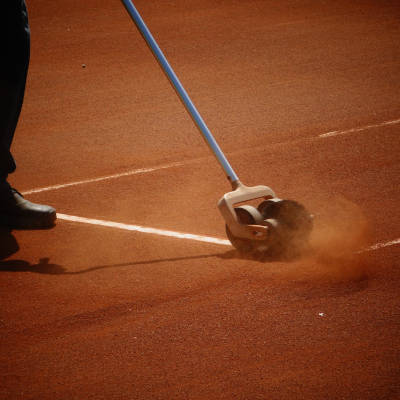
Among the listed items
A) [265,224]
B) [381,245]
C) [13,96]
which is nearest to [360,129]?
[381,245]

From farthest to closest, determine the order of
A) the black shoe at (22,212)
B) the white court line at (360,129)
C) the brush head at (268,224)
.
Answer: the white court line at (360,129), the black shoe at (22,212), the brush head at (268,224)

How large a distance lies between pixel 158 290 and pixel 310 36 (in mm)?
7652

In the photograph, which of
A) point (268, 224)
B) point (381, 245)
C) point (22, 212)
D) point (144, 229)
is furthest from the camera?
point (22, 212)

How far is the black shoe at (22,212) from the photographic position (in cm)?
504

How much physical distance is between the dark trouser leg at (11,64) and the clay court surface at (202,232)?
30.0 inches

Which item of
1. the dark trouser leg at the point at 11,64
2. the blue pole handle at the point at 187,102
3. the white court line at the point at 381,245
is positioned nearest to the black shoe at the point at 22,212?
the dark trouser leg at the point at 11,64

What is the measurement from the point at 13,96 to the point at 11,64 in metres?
0.26

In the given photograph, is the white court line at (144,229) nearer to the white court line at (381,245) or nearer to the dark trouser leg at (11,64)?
the dark trouser leg at (11,64)

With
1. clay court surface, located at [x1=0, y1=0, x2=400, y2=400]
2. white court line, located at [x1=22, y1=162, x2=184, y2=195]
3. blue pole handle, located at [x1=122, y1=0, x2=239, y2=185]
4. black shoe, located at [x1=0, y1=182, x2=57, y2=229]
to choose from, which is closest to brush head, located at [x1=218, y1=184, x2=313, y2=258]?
clay court surface, located at [x1=0, y1=0, x2=400, y2=400]

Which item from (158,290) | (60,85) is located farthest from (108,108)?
(158,290)

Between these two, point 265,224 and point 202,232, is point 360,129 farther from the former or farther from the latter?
point 265,224

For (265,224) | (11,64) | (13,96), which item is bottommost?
(265,224)

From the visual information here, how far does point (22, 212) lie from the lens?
16.6 feet

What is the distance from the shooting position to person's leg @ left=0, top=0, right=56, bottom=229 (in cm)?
475
